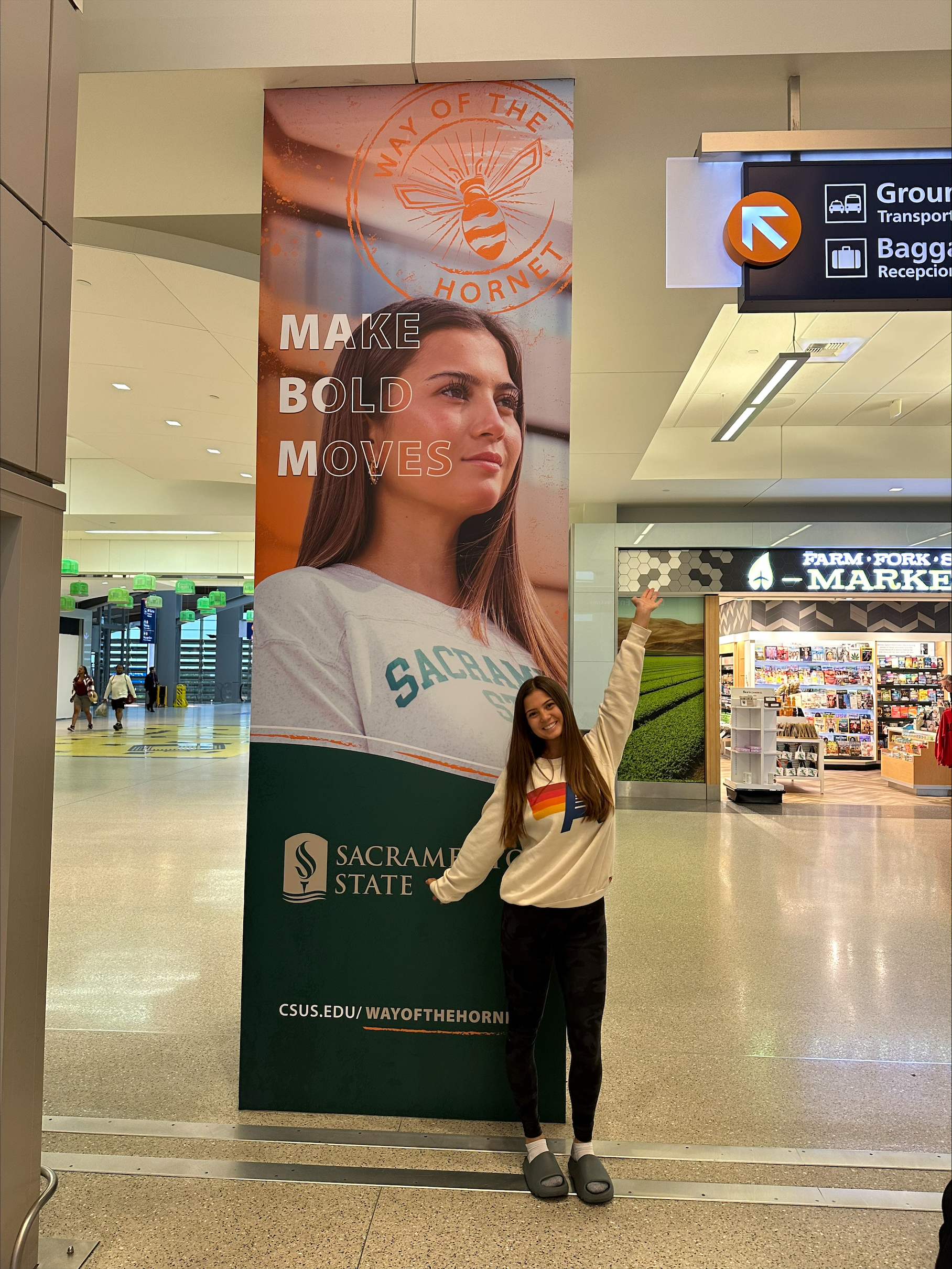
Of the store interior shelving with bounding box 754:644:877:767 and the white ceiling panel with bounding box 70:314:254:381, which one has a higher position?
the white ceiling panel with bounding box 70:314:254:381

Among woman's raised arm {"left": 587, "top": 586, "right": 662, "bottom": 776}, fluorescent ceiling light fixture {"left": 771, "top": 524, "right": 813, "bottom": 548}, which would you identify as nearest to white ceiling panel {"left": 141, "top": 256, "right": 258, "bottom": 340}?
woman's raised arm {"left": 587, "top": 586, "right": 662, "bottom": 776}

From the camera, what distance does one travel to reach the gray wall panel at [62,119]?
2061mm

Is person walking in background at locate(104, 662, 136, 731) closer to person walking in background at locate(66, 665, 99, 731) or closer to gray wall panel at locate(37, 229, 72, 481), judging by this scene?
person walking in background at locate(66, 665, 99, 731)

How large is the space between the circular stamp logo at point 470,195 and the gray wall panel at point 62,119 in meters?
1.01

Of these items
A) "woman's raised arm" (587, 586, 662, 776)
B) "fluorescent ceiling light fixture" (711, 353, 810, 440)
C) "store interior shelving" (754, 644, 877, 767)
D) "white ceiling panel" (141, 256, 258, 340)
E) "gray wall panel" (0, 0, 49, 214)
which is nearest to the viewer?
"gray wall panel" (0, 0, 49, 214)

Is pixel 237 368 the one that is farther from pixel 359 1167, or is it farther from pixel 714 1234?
pixel 714 1234

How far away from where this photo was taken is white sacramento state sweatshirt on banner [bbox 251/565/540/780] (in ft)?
9.36

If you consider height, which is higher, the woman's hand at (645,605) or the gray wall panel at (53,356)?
the gray wall panel at (53,356)

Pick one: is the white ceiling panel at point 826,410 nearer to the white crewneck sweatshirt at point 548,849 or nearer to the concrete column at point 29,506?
the white crewneck sweatshirt at point 548,849

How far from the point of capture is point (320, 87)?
305 cm

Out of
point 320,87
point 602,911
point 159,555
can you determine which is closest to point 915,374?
point 320,87

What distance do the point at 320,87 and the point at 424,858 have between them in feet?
8.77

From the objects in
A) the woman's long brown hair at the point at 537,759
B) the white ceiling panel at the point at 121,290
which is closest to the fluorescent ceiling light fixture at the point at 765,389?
the woman's long brown hair at the point at 537,759

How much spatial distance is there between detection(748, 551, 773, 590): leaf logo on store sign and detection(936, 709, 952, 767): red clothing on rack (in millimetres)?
2532
